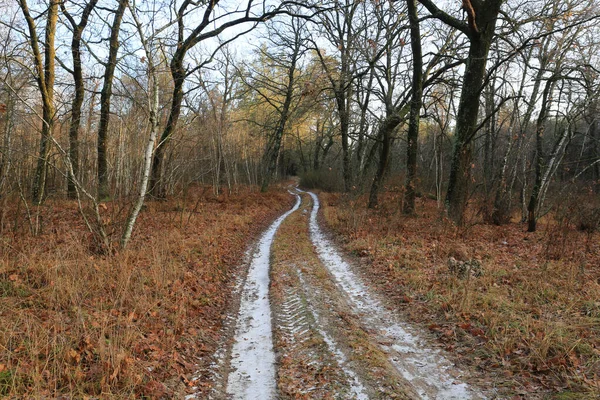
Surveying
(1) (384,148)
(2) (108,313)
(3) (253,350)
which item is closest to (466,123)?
(1) (384,148)

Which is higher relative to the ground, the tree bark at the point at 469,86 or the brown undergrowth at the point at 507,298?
the tree bark at the point at 469,86

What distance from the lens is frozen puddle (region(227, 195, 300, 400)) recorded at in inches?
141

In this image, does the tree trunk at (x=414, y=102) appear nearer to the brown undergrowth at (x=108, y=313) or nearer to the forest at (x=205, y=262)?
the forest at (x=205, y=262)

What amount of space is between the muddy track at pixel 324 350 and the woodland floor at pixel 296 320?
2 centimetres

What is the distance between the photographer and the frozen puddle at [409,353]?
3451 millimetres

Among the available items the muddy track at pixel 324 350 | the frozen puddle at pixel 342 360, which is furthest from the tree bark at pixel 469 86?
the frozen puddle at pixel 342 360

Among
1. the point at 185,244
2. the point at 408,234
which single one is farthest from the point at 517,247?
the point at 185,244

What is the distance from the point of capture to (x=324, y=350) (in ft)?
13.8

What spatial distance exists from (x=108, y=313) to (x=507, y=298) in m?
6.26

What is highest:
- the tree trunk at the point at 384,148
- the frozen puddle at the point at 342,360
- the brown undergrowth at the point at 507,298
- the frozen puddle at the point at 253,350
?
the tree trunk at the point at 384,148

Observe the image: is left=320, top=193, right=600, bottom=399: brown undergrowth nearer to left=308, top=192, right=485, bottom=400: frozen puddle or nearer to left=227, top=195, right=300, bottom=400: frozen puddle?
left=308, top=192, right=485, bottom=400: frozen puddle

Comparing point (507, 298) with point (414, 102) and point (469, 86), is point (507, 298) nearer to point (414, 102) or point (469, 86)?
point (469, 86)

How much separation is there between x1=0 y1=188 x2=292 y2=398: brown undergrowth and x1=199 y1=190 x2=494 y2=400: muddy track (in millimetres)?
478

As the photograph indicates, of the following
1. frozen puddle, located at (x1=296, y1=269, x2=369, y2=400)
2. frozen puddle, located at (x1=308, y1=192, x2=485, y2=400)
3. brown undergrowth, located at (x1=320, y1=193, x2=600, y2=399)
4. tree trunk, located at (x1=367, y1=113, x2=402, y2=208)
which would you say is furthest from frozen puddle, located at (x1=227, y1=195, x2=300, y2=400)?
tree trunk, located at (x1=367, y1=113, x2=402, y2=208)
